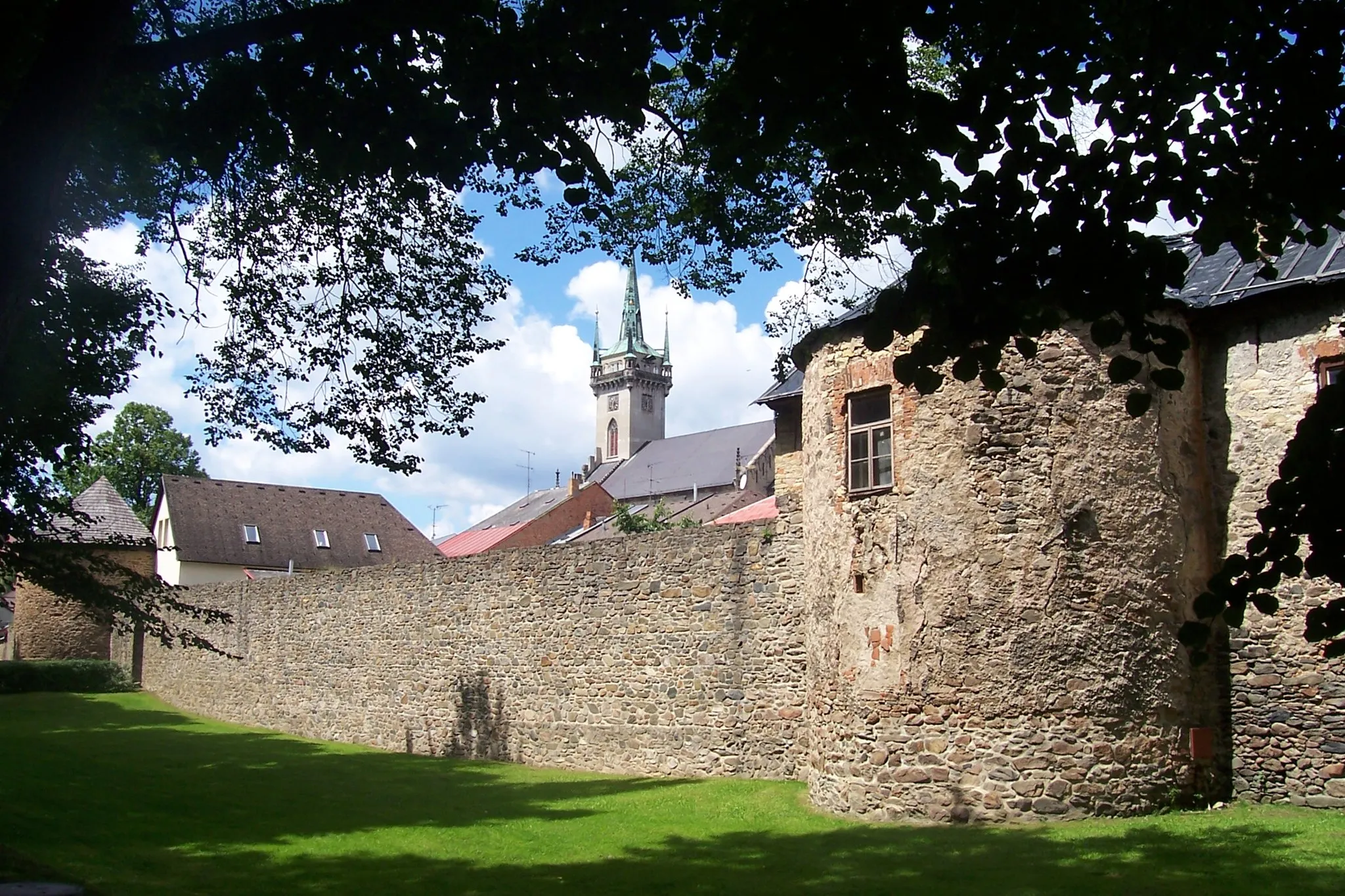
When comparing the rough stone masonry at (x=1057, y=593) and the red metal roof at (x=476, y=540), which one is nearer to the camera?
the rough stone masonry at (x=1057, y=593)

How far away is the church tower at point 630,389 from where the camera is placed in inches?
4316

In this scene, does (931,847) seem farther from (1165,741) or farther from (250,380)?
(250,380)

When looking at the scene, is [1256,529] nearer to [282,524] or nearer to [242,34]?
[242,34]

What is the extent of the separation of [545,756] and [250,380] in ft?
32.0

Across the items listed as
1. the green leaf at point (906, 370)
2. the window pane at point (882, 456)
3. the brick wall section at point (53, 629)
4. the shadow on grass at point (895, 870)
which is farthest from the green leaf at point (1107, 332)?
the brick wall section at point (53, 629)

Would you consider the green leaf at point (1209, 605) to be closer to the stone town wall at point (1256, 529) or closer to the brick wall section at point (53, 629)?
the stone town wall at point (1256, 529)

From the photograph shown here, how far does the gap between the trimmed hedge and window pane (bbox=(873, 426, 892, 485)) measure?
1208 inches

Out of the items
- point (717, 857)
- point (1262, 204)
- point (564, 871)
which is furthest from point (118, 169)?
point (1262, 204)

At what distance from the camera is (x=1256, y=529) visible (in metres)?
11.8

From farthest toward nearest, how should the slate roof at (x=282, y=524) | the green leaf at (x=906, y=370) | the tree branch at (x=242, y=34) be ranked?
the slate roof at (x=282, y=524) → the tree branch at (x=242, y=34) → the green leaf at (x=906, y=370)

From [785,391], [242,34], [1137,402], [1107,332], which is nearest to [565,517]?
[785,391]

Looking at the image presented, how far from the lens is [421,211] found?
10164 mm

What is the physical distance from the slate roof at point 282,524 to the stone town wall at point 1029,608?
113 ft

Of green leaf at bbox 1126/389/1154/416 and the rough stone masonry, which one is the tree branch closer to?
green leaf at bbox 1126/389/1154/416
